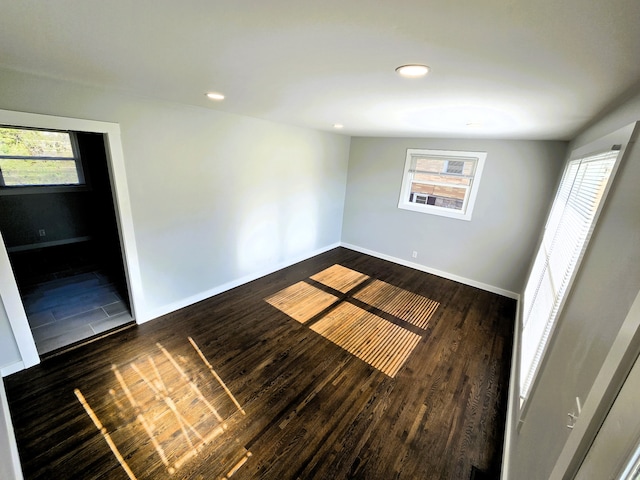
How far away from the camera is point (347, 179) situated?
209 inches

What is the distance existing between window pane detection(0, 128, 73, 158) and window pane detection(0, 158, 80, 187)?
0.11m

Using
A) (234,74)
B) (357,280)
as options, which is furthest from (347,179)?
(234,74)

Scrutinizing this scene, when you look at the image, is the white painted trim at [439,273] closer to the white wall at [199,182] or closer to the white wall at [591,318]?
the white wall at [199,182]

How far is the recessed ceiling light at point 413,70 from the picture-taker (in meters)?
1.18

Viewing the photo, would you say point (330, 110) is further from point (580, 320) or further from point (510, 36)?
point (580, 320)

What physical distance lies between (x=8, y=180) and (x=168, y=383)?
4.48 meters

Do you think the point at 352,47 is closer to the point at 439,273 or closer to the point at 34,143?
the point at 439,273

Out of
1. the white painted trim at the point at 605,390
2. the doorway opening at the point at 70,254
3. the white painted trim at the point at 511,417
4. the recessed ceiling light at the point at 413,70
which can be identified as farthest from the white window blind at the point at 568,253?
the doorway opening at the point at 70,254

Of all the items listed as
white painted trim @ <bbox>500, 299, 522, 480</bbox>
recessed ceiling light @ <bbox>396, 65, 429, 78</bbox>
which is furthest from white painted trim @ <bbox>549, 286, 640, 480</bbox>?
white painted trim @ <bbox>500, 299, 522, 480</bbox>

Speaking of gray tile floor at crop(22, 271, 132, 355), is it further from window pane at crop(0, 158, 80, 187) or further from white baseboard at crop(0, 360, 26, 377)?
window pane at crop(0, 158, 80, 187)

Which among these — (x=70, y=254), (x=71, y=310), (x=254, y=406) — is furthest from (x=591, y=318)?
(x=70, y=254)

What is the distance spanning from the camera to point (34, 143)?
3.95 m

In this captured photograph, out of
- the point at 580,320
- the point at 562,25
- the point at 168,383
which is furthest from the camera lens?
the point at 168,383

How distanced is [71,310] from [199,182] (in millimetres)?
2113
